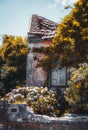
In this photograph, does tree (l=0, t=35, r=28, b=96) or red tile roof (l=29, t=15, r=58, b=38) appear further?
tree (l=0, t=35, r=28, b=96)

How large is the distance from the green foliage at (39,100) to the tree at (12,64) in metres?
5.51

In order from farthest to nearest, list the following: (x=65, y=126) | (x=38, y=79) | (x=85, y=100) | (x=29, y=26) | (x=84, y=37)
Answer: (x=29, y=26), (x=38, y=79), (x=85, y=100), (x=65, y=126), (x=84, y=37)

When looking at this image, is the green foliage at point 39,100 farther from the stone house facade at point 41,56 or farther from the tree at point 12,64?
the tree at point 12,64

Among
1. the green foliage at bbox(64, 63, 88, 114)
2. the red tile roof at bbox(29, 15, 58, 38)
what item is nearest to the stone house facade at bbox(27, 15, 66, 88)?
the red tile roof at bbox(29, 15, 58, 38)

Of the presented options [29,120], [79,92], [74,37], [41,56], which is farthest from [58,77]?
[74,37]

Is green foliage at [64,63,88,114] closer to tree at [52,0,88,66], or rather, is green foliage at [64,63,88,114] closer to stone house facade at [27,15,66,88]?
tree at [52,0,88,66]

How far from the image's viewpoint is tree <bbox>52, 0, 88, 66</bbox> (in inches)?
393

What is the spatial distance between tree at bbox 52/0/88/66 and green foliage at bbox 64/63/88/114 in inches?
67.8

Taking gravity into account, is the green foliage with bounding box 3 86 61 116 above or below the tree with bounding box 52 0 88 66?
below

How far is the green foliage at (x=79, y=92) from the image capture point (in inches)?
469

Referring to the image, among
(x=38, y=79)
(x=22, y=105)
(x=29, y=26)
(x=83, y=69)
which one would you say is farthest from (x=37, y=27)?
(x=22, y=105)

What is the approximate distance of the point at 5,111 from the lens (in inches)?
451

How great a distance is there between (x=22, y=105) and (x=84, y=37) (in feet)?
11.0

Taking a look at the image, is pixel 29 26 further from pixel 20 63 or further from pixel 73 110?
pixel 73 110
